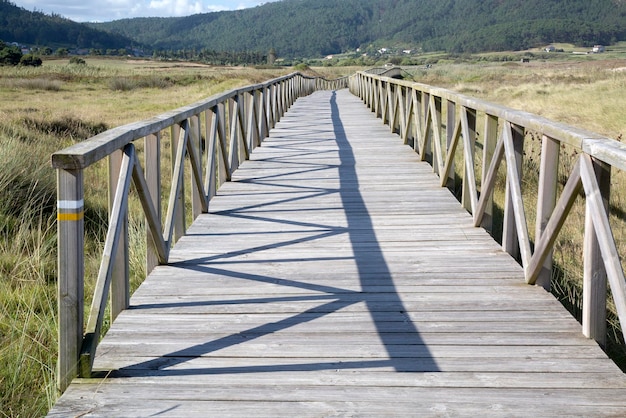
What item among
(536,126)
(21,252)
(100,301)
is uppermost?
(536,126)

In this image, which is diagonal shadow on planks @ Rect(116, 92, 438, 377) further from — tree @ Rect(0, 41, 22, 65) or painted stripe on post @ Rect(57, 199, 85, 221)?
tree @ Rect(0, 41, 22, 65)

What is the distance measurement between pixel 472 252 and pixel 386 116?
9.41 m

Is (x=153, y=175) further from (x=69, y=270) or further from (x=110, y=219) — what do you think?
(x=69, y=270)

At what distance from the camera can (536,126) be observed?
12.7 feet

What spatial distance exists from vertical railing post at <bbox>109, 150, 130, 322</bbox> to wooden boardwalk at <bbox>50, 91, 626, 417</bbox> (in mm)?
67

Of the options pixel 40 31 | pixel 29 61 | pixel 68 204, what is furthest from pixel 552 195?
pixel 40 31

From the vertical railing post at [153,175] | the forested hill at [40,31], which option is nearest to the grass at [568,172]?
the vertical railing post at [153,175]

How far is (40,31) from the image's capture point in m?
185

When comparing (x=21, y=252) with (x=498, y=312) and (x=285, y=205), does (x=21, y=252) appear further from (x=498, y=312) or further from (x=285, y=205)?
(x=498, y=312)

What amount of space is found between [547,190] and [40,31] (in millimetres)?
199308

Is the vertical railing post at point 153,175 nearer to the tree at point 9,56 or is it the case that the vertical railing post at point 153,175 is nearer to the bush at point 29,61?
the tree at point 9,56

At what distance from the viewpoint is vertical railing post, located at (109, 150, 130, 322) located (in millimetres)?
3371

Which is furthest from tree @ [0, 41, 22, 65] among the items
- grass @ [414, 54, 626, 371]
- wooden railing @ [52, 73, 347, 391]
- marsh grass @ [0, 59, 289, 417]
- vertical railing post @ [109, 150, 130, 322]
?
vertical railing post @ [109, 150, 130, 322]

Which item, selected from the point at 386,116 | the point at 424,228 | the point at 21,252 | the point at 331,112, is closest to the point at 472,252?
the point at 424,228
